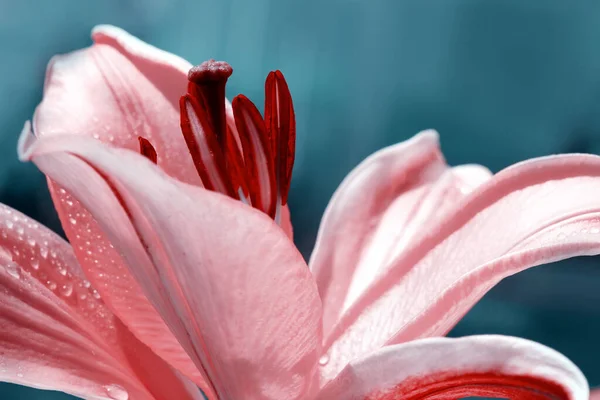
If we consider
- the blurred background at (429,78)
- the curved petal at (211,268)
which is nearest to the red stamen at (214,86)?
the curved petal at (211,268)

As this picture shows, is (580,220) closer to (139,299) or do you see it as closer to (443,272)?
(443,272)

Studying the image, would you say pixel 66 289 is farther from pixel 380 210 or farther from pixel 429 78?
pixel 429 78

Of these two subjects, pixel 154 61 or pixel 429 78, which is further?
pixel 429 78

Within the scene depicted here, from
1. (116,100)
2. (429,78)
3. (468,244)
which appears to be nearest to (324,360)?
(468,244)

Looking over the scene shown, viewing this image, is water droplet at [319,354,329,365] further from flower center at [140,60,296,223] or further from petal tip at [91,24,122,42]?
petal tip at [91,24,122,42]

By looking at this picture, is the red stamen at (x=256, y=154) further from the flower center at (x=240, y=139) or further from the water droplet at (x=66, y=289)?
the water droplet at (x=66, y=289)

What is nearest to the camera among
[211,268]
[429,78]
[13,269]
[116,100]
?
[211,268]

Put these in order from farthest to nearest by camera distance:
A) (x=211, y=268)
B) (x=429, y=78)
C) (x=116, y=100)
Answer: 1. (x=429, y=78)
2. (x=116, y=100)
3. (x=211, y=268)
